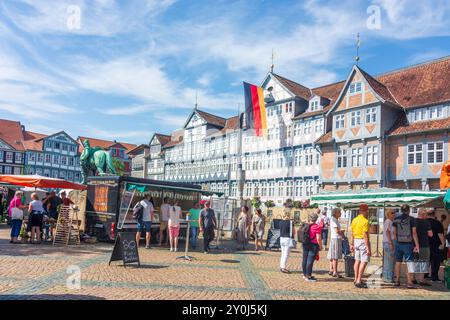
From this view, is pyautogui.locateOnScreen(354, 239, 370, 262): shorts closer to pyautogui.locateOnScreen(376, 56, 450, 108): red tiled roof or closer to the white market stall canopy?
the white market stall canopy

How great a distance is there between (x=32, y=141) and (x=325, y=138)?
6077cm

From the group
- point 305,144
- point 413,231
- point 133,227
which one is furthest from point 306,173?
point 413,231

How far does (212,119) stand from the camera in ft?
180

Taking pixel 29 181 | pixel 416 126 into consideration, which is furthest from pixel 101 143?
pixel 29 181

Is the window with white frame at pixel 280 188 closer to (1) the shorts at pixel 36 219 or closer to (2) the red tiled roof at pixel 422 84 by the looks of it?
(2) the red tiled roof at pixel 422 84

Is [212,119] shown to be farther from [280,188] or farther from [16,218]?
[16,218]

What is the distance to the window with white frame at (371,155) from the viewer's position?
3206 cm

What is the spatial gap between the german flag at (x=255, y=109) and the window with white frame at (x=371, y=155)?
13.1 m

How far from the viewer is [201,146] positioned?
54.4m

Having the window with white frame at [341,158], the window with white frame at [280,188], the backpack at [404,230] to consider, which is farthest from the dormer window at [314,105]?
the backpack at [404,230]

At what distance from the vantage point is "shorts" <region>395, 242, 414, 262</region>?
10039mm

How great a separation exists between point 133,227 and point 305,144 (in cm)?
2588

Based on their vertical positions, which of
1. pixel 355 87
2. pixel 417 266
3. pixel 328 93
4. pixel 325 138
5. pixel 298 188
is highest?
pixel 328 93

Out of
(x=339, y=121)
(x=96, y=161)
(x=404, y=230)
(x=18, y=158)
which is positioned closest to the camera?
(x=404, y=230)
